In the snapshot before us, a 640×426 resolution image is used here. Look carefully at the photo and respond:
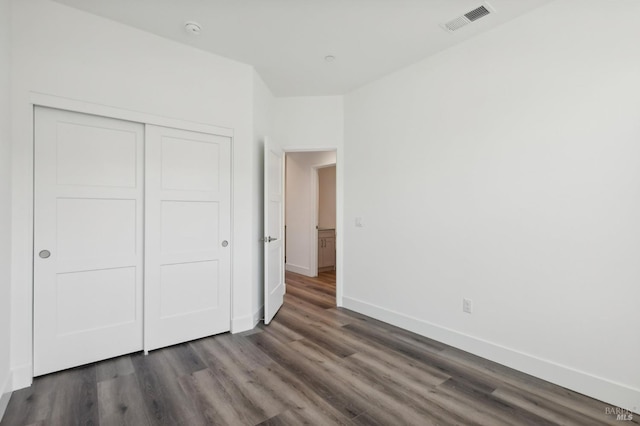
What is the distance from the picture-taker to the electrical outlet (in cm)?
268

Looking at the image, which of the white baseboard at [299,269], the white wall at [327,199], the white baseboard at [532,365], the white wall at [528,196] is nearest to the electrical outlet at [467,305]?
the white wall at [528,196]

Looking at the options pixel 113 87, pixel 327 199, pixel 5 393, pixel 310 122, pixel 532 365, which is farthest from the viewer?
pixel 327 199

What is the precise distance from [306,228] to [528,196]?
12.4ft

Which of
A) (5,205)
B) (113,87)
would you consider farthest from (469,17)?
(5,205)

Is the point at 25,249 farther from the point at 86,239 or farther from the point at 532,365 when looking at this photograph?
the point at 532,365

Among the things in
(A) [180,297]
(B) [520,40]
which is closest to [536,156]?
(B) [520,40]

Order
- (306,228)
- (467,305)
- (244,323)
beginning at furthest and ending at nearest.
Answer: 1. (306,228)
2. (244,323)
3. (467,305)

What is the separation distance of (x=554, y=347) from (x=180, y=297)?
3109 millimetres

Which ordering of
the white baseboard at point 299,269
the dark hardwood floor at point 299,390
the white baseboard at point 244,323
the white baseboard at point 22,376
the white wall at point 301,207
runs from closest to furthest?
the dark hardwood floor at point 299,390
the white baseboard at point 22,376
the white baseboard at point 244,323
the white wall at point 301,207
the white baseboard at point 299,269

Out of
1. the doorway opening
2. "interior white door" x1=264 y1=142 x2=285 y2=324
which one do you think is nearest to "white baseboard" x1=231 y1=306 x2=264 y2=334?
"interior white door" x1=264 y1=142 x2=285 y2=324

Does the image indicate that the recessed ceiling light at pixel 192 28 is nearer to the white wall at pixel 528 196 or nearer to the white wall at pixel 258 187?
the white wall at pixel 258 187

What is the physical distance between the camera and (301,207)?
572cm

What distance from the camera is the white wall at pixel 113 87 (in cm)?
208

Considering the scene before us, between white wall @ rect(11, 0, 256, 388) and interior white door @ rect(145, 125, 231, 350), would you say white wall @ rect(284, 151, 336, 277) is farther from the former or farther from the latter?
interior white door @ rect(145, 125, 231, 350)
